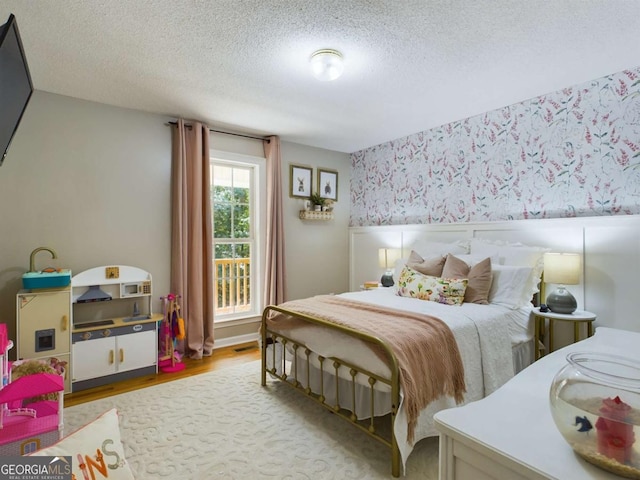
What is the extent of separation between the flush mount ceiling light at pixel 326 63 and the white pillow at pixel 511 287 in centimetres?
211

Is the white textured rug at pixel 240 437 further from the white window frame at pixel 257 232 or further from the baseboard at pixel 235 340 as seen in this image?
the white window frame at pixel 257 232

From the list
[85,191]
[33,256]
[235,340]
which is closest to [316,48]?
[85,191]

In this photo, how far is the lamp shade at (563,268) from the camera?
2.58 meters

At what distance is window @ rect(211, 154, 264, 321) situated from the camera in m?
3.99

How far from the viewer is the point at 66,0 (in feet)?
5.99

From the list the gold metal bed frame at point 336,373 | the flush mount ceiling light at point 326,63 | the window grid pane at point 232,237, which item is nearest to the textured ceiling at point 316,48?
the flush mount ceiling light at point 326,63

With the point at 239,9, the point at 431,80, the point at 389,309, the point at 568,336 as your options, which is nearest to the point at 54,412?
the point at 389,309

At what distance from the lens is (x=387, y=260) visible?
413 centimetres

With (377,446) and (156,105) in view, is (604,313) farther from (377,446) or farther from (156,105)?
(156,105)

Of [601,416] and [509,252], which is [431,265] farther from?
[601,416]

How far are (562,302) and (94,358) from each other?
12.9 ft

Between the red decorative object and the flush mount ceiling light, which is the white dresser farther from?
the flush mount ceiling light

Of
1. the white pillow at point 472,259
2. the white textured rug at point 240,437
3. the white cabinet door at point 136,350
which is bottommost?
the white textured rug at point 240,437

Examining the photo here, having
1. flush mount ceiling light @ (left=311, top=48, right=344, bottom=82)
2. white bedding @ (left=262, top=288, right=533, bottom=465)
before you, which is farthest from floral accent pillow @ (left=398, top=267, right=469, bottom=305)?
flush mount ceiling light @ (left=311, top=48, right=344, bottom=82)
